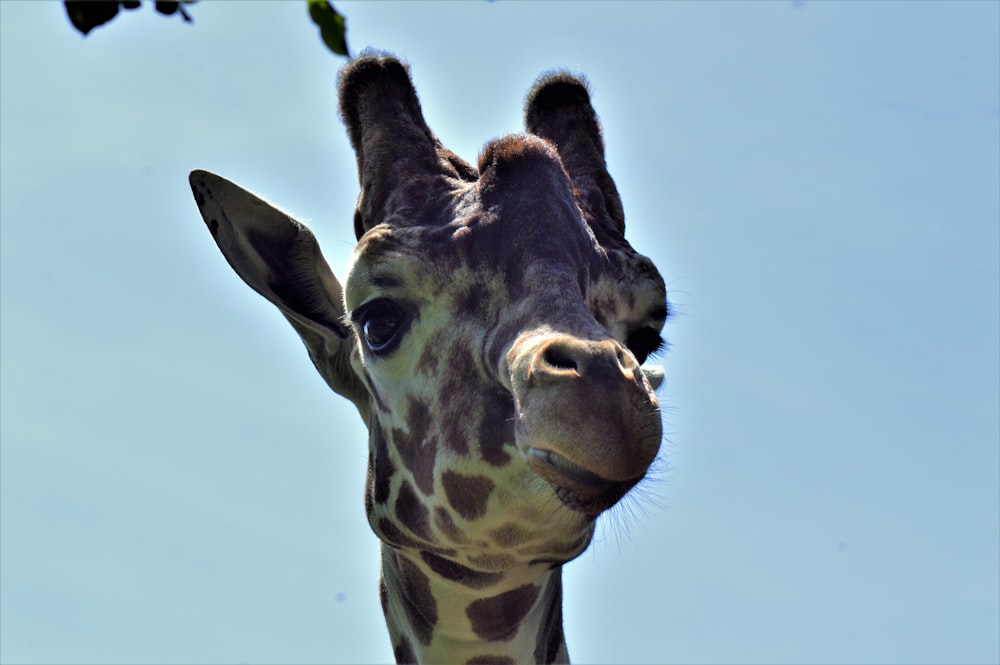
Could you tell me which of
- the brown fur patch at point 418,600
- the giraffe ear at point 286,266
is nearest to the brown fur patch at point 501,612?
the brown fur patch at point 418,600

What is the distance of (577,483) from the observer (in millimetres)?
4488

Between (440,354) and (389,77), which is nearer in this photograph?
(440,354)

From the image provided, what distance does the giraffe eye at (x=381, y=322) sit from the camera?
566 centimetres

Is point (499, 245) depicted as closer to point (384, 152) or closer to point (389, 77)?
point (384, 152)

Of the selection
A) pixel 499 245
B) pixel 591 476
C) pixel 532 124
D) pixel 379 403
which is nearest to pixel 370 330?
pixel 379 403

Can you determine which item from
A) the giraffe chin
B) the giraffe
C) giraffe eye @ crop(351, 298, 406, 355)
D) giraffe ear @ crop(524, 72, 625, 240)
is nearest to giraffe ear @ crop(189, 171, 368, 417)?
the giraffe

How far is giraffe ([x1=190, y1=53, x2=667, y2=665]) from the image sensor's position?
4.50m

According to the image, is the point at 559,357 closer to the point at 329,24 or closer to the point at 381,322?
the point at 381,322

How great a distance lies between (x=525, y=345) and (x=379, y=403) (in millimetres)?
1407

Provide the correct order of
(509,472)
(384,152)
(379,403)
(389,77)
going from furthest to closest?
(389,77), (384,152), (379,403), (509,472)

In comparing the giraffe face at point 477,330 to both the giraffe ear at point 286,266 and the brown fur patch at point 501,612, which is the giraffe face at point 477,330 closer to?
the giraffe ear at point 286,266

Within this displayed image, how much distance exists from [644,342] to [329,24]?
393cm

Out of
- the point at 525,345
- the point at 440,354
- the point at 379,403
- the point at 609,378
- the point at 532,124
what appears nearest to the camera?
the point at 609,378

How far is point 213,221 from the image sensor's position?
6.57 meters
